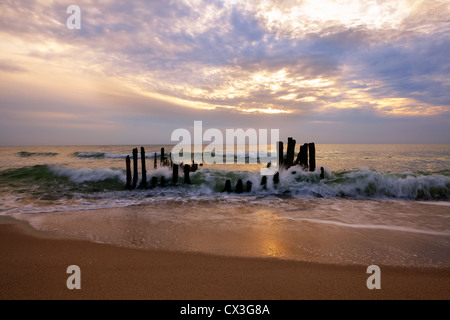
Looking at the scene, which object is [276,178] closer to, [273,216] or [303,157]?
[303,157]

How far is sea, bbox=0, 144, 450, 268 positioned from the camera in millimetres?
4578

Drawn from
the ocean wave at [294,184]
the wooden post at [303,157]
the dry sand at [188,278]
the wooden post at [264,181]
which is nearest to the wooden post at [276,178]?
the ocean wave at [294,184]

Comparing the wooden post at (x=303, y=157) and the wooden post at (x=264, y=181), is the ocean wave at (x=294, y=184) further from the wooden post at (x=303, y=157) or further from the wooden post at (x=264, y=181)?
the wooden post at (x=303, y=157)

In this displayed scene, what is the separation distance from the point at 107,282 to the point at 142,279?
0.46 m

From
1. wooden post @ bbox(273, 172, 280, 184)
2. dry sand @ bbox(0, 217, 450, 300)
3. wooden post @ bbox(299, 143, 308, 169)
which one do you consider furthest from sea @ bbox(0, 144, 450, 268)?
wooden post @ bbox(299, 143, 308, 169)

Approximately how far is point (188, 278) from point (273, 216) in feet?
14.5

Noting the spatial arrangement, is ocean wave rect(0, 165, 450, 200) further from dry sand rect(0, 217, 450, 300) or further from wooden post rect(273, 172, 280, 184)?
dry sand rect(0, 217, 450, 300)

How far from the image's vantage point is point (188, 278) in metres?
3.38

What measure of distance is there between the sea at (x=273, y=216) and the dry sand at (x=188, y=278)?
15.1 inches

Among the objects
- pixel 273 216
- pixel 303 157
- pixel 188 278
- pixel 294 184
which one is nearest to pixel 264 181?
pixel 294 184

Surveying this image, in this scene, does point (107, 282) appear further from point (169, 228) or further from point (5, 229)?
point (5, 229)

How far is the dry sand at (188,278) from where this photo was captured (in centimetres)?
299
